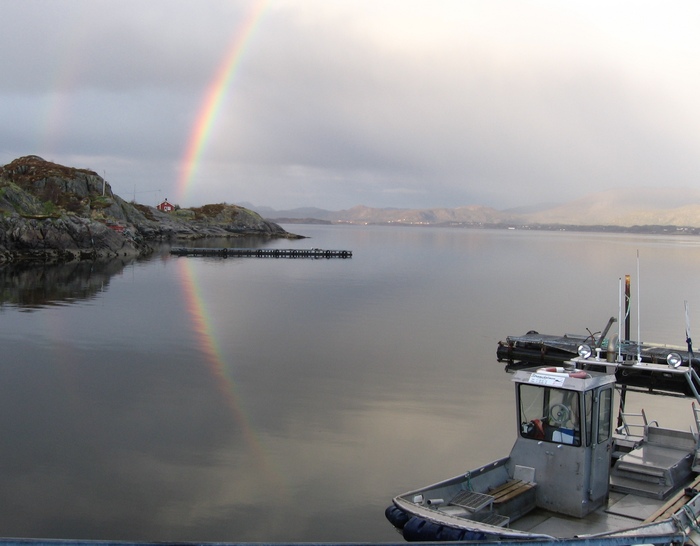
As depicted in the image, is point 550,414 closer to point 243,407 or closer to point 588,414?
point 588,414

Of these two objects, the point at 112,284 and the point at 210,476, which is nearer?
the point at 210,476

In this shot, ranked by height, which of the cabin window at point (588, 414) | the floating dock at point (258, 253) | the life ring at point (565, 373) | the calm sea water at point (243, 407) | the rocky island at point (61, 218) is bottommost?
the calm sea water at point (243, 407)

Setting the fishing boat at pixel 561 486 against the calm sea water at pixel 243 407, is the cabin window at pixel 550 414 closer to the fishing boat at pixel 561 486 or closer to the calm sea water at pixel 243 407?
the fishing boat at pixel 561 486

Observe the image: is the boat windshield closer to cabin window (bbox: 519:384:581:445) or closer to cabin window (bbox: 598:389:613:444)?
cabin window (bbox: 519:384:581:445)

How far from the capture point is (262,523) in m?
18.4

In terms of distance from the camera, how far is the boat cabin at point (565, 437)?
15.7 meters

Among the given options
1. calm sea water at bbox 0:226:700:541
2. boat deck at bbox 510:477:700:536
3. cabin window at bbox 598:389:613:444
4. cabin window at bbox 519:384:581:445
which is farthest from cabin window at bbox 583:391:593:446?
calm sea water at bbox 0:226:700:541

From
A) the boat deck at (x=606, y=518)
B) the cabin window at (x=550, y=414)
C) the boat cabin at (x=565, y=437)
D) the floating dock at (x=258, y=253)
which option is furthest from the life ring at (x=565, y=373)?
the floating dock at (x=258, y=253)

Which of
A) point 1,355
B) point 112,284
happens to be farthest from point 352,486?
point 112,284

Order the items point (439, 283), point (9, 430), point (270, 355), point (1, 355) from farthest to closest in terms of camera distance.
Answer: point (439, 283) < point (270, 355) < point (1, 355) < point (9, 430)

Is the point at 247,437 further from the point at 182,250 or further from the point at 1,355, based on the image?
the point at 182,250

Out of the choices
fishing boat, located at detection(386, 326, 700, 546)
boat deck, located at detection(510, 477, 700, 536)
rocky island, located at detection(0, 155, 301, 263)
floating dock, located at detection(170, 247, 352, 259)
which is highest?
rocky island, located at detection(0, 155, 301, 263)

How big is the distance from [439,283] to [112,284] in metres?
43.5

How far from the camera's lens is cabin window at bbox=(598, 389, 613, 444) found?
16.1 metres
